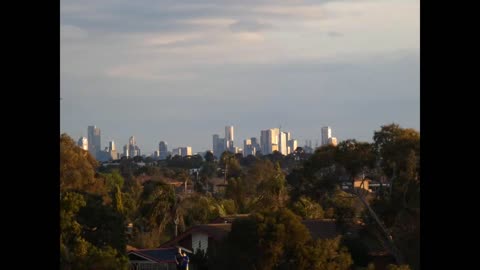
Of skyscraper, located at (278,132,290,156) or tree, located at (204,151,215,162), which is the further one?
skyscraper, located at (278,132,290,156)

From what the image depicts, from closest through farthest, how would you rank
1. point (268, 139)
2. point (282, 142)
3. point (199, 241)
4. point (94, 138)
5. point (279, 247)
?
1. point (279, 247)
2. point (199, 241)
3. point (282, 142)
4. point (268, 139)
5. point (94, 138)

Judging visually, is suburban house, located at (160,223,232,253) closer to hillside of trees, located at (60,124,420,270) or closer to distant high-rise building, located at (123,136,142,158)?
hillside of trees, located at (60,124,420,270)

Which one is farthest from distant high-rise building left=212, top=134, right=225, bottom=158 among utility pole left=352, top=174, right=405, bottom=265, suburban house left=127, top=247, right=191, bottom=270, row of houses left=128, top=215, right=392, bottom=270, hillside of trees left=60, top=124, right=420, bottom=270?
utility pole left=352, top=174, right=405, bottom=265

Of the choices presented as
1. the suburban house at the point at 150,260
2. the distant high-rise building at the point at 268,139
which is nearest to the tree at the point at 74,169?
the suburban house at the point at 150,260

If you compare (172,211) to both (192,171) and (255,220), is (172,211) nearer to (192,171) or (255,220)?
(255,220)

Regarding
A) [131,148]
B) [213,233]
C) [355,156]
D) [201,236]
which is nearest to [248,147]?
[131,148]

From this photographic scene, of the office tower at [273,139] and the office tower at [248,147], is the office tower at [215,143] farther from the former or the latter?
the office tower at [273,139]

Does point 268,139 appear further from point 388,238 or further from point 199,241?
point 388,238
